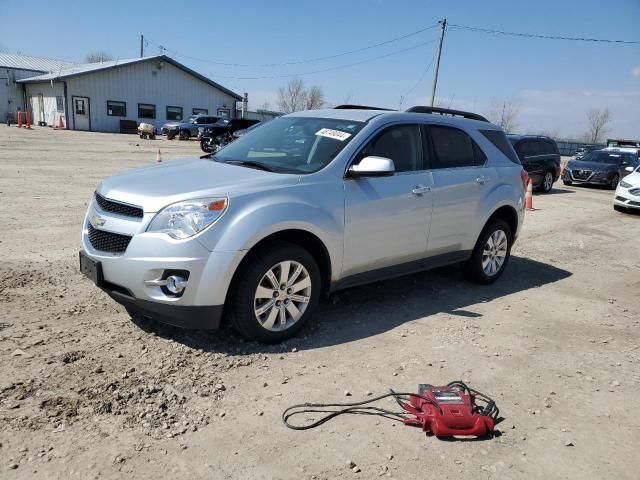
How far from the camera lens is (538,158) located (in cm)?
1574

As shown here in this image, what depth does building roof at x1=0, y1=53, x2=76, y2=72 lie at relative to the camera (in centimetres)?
4592

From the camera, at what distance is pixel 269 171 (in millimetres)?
4188

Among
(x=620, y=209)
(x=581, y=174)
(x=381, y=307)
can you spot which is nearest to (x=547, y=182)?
(x=620, y=209)

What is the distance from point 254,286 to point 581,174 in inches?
740

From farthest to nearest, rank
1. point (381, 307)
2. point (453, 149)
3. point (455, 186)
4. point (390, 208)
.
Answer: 1. point (453, 149)
2. point (455, 186)
3. point (381, 307)
4. point (390, 208)

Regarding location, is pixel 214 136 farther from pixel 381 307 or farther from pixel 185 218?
pixel 185 218

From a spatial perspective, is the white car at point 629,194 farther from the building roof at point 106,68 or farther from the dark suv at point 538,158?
the building roof at point 106,68

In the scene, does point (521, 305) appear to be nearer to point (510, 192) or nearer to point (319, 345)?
point (510, 192)

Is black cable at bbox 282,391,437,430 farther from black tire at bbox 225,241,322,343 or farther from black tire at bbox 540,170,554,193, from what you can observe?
black tire at bbox 540,170,554,193

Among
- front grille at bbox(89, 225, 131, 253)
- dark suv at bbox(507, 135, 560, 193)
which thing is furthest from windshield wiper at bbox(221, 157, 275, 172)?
dark suv at bbox(507, 135, 560, 193)

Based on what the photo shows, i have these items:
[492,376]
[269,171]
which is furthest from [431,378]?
[269,171]

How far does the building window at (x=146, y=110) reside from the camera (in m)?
→ 39.5

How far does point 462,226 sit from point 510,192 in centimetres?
97

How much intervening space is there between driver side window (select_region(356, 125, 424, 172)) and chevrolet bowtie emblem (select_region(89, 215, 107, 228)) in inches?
84.6
